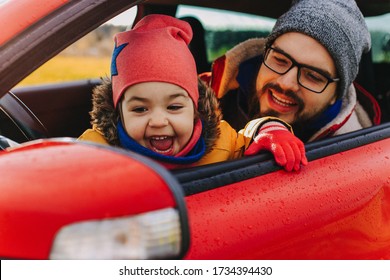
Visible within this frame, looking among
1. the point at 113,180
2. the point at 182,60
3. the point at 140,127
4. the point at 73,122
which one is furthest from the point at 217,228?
the point at 73,122

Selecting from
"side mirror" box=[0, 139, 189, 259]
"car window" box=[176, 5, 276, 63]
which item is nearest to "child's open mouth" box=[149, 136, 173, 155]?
"side mirror" box=[0, 139, 189, 259]

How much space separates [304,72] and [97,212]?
1.63 m

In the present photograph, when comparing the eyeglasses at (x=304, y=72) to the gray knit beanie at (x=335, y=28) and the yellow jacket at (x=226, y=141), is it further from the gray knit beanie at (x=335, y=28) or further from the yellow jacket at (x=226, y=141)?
the yellow jacket at (x=226, y=141)

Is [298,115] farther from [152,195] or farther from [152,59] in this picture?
[152,195]

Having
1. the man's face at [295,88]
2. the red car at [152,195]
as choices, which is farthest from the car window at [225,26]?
the red car at [152,195]

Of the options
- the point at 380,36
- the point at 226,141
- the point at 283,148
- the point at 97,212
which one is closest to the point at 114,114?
the point at 226,141

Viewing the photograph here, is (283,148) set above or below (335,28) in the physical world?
below

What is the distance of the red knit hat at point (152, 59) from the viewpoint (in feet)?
5.78

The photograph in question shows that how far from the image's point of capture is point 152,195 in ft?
2.95

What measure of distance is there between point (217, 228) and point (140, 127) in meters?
0.59

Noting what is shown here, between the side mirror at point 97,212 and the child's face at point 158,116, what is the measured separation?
0.79 meters

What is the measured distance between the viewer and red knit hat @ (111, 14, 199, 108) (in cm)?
176

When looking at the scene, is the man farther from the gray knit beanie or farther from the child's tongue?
the child's tongue

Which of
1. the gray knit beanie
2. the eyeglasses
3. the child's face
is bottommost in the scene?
the child's face
